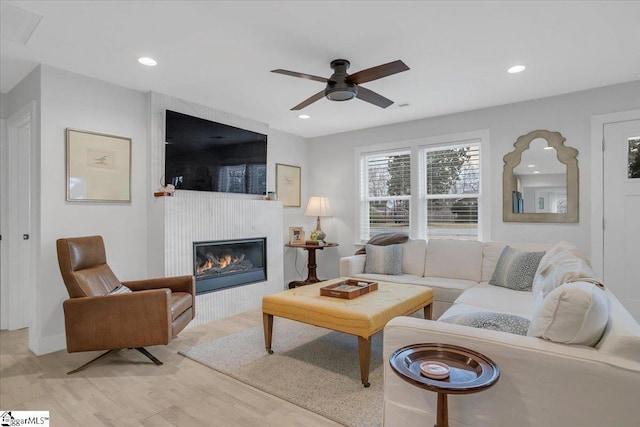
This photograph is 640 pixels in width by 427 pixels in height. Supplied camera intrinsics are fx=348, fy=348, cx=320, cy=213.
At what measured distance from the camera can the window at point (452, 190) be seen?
4.46 metres

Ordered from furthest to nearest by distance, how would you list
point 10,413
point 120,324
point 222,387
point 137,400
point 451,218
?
point 451,218
point 120,324
point 222,387
point 137,400
point 10,413

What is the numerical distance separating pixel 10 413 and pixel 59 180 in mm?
1844

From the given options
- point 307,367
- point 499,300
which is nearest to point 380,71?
point 499,300

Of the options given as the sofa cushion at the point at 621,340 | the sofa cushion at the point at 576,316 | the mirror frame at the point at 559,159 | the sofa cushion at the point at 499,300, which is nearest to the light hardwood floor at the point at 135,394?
the sofa cushion at the point at 576,316

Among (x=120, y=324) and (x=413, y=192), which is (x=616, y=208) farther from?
(x=120, y=324)

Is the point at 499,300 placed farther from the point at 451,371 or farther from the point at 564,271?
the point at 451,371

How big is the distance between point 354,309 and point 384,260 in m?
1.81

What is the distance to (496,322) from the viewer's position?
2.04 meters

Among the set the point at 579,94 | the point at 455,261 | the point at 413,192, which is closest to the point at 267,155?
the point at 413,192

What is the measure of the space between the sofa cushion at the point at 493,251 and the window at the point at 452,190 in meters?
0.54

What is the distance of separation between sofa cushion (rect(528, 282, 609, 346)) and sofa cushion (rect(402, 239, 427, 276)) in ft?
9.09

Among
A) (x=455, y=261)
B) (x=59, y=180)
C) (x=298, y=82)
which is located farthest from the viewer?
(x=455, y=261)

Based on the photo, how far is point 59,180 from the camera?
3.07 meters

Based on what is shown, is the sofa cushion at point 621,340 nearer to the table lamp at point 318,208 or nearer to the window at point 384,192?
the window at point 384,192
